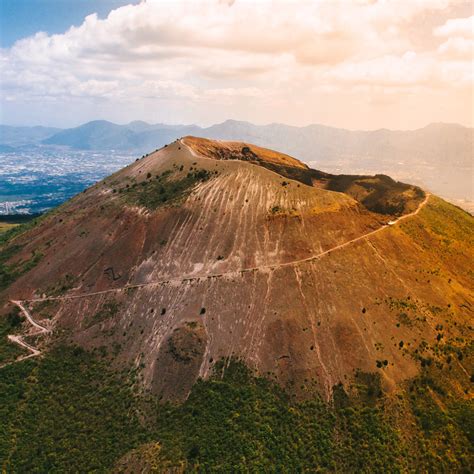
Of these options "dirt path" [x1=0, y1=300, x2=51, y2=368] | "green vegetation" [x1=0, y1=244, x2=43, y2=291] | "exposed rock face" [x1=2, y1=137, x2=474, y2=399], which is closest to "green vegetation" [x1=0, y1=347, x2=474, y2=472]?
"exposed rock face" [x1=2, y1=137, x2=474, y2=399]

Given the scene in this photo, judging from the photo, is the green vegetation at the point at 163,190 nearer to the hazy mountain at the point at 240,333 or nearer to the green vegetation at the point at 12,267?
the hazy mountain at the point at 240,333

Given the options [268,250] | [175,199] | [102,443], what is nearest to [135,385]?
[102,443]

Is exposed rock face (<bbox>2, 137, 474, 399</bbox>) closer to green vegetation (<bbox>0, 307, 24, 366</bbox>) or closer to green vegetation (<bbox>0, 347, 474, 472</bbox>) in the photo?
green vegetation (<bbox>0, 347, 474, 472</bbox>)

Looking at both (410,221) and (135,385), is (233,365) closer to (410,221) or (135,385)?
(135,385)

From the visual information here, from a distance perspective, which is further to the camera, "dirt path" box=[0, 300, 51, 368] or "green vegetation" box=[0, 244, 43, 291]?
"green vegetation" box=[0, 244, 43, 291]

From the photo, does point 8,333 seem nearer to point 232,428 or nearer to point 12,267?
point 12,267
